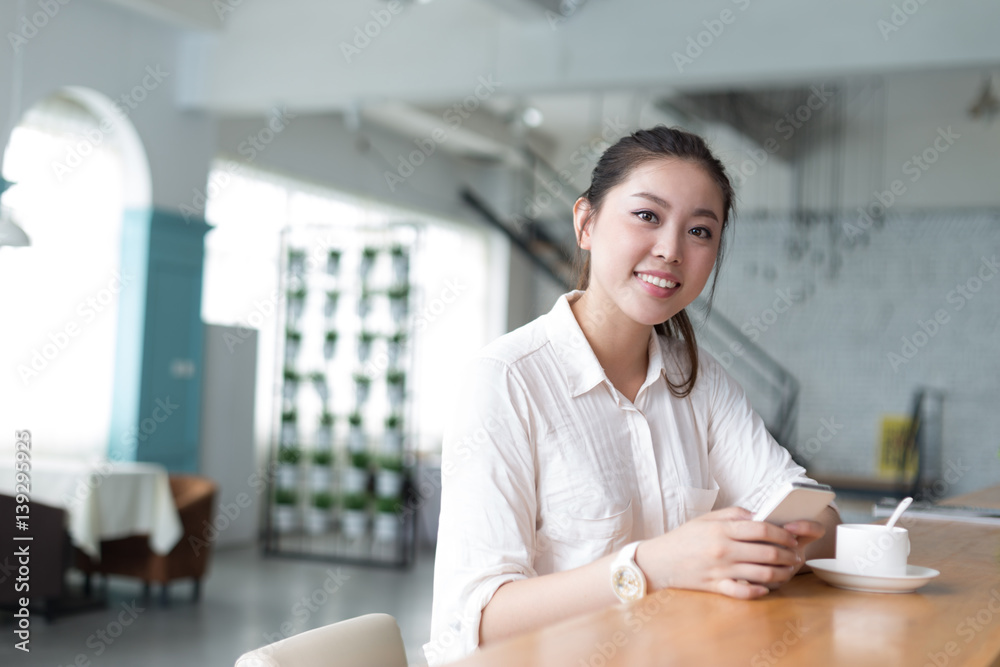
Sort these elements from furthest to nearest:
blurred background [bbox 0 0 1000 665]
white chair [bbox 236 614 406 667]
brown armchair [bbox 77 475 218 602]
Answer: brown armchair [bbox 77 475 218 602] < blurred background [bbox 0 0 1000 665] < white chair [bbox 236 614 406 667]

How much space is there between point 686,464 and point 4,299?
5594 millimetres

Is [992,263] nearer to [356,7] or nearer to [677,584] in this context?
[356,7]

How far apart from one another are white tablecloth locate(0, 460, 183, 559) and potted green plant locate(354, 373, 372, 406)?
1812 mm

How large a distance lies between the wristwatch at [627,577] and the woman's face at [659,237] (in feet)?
1.35

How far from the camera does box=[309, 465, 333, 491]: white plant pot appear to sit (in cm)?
768

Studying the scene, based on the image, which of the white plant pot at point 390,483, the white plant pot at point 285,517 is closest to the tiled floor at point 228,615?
the white plant pot at point 285,517

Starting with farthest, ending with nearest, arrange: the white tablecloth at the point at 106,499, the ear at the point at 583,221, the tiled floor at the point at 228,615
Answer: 1. the white tablecloth at the point at 106,499
2. the tiled floor at the point at 228,615
3. the ear at the point at 583,221

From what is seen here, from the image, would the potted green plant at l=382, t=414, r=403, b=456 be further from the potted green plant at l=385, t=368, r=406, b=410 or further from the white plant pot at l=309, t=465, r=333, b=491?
the white plant pot at l=309, t=465, r=333, b=491

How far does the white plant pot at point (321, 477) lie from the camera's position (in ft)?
25.2

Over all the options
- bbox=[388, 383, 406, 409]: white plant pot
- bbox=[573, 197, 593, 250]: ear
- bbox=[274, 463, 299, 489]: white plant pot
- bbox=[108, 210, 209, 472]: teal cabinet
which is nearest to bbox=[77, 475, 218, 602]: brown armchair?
bbox=[108, 210, 209, 472]: teal cabinet

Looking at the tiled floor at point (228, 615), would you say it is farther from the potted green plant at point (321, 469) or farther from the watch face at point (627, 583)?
→ the watch face at point (627, 583)

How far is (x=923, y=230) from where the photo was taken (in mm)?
10539

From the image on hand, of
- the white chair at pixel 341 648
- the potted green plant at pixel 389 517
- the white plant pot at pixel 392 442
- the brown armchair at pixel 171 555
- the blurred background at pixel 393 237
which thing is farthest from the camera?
the white plant pot at pixel 392 442

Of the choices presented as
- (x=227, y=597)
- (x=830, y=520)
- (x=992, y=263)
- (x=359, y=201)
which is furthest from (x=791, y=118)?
(x=830, y=520)
